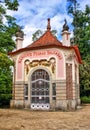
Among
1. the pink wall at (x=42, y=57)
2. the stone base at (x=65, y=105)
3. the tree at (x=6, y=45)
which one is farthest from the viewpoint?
the pink wall at (x=42, y=57)

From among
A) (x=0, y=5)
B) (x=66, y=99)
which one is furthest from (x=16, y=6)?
(x=66, y=99)

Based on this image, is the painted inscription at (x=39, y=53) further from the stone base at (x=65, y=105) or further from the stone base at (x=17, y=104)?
the stone base at (x=65, y=105)

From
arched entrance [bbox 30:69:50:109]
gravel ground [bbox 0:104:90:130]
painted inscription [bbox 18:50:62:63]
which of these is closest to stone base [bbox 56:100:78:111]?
arched entrance [bbox 30:69:50:109]

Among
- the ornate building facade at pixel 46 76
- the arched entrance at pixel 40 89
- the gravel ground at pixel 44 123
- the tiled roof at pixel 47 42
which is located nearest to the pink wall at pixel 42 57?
the ornate building facade at pixel 46 76

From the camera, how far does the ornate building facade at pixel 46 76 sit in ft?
71.8

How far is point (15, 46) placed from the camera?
24.6 m

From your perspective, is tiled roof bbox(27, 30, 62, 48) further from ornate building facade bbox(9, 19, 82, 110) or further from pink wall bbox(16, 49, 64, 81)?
pink wall bbox(16, 49, 64, 81)

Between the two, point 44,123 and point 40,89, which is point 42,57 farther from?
point 44,123

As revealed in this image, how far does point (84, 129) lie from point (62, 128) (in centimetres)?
100

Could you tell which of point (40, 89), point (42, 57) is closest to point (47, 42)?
point (42, 57)

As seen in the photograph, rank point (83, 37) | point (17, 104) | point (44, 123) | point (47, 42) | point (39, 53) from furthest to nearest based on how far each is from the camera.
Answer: point (83, 37)
point (47, 42)
point (17, 104)
point (39, 53)
point (44, 123)

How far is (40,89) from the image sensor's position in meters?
22.6

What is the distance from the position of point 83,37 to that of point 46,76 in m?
18.4

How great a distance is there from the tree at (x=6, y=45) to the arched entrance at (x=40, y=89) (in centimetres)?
260
